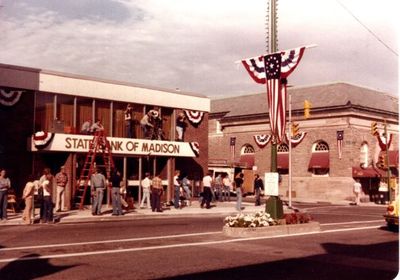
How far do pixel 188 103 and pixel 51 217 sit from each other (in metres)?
13.9

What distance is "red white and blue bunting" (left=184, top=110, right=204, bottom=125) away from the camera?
103 feet

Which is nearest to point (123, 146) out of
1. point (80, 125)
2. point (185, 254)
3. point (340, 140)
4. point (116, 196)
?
point (80, 125)

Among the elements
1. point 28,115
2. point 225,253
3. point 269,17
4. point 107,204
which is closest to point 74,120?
point 28,115

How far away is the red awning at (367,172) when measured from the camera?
4341 cm

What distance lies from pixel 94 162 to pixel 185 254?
46.7ft

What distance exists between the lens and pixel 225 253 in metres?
12.2

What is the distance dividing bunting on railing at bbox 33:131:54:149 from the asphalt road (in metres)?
6.56

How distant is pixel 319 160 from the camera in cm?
4512

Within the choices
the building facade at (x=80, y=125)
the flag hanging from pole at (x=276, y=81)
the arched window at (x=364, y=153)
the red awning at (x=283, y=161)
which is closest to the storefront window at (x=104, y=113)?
the building facade at (x=80, y=125)

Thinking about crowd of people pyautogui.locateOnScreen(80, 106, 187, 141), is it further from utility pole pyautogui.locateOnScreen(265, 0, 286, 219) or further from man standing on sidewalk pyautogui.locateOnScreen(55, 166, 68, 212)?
utility pole pyautogui.locateOnScreen(265, 0, 286, 219)

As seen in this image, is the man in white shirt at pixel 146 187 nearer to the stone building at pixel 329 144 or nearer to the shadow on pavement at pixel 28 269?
the shadow on pavement at pixel 28 269

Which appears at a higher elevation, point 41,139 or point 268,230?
point 41,139

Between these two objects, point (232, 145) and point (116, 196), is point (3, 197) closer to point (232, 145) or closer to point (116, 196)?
point (116, 196)

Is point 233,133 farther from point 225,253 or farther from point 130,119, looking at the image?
point 225,253
